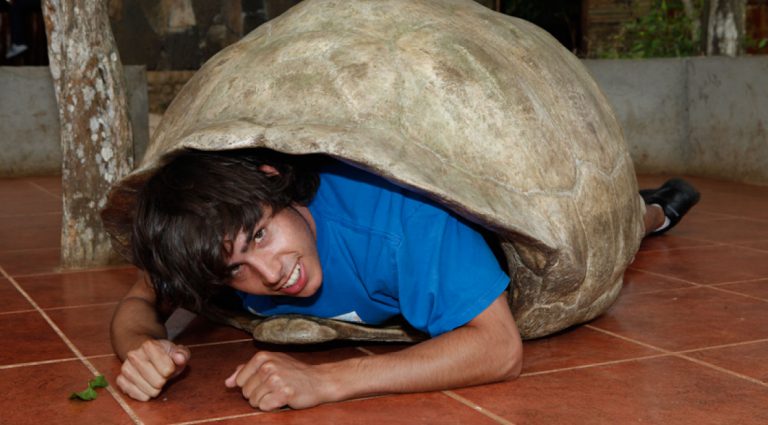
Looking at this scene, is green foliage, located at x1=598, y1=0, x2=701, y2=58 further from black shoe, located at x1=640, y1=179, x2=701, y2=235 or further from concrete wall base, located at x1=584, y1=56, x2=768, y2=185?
black shoe, located at x1=640, y1=179, x2=701, y2=235

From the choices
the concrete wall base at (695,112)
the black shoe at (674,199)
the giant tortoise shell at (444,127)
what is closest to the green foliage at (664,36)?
the concrete wall base at (695,112)

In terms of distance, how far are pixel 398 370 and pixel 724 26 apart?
544 cm

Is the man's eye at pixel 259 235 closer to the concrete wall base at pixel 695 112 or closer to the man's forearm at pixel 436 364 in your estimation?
the man's forearm at pixel 436 364

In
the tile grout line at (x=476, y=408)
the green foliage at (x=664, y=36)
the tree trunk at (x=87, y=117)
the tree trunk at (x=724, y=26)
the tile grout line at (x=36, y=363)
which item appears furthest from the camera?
the green foliage at (x=664, y=36)

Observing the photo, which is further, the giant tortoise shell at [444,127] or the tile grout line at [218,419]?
the giant tortoise shell at [444,127]

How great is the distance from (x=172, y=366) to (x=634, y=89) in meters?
5.46

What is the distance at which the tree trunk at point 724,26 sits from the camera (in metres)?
7.00

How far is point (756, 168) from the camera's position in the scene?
662 centimetres

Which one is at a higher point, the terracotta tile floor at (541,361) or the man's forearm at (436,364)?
the man's forearm at (436,364)

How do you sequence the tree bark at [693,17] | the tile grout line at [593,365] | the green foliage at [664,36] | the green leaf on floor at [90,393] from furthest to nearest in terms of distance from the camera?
the green foliage at [664,36] < the tree bark at [693,17] < the tile grout line at [593,365] < the green leaf on floor at [90,393]

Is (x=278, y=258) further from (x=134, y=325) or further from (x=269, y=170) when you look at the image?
(x=134, y=325)

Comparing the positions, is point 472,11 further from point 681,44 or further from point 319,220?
point 681,44

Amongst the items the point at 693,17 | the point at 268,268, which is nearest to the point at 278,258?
the point at 268,268

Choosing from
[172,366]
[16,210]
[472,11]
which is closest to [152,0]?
[16,210]
